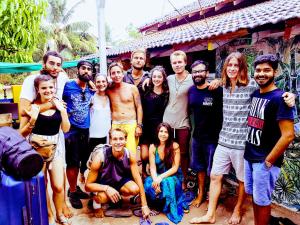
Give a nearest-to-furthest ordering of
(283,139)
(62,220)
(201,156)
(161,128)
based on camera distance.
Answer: (283,139)
(62,220)
(161,128)
(201,156)

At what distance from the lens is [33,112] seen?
3119 mm

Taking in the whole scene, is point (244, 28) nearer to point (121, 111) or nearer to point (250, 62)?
point (250, 62)

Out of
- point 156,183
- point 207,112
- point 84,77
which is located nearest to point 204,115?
point 207,112

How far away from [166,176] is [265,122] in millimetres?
1736

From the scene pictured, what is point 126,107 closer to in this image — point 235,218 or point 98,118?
point 98,118

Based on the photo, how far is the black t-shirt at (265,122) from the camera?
282cm

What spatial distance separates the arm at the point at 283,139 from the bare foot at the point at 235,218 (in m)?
1.29

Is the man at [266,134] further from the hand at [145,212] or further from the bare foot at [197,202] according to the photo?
the hand at [145,212]

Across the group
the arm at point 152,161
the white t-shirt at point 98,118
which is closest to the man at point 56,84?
the white t-shirt at point 98,118

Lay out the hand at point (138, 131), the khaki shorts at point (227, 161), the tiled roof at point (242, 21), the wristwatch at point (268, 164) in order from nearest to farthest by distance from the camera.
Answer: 1. the wristwatch at point (268, 164)
2. the khaki shorts at point (227, 161)
3. the tiled roof at point (242, 21)
4. the hand at point (138, 131)

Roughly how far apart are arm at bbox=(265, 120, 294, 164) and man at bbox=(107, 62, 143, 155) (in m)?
2.10

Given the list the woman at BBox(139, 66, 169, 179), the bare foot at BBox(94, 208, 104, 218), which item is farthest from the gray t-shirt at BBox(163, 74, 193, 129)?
the bare foot at BBox(94, 208, 104, 218)

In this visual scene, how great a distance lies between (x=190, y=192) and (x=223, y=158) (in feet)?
4.08

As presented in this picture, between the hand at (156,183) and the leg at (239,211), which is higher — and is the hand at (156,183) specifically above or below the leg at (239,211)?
above
